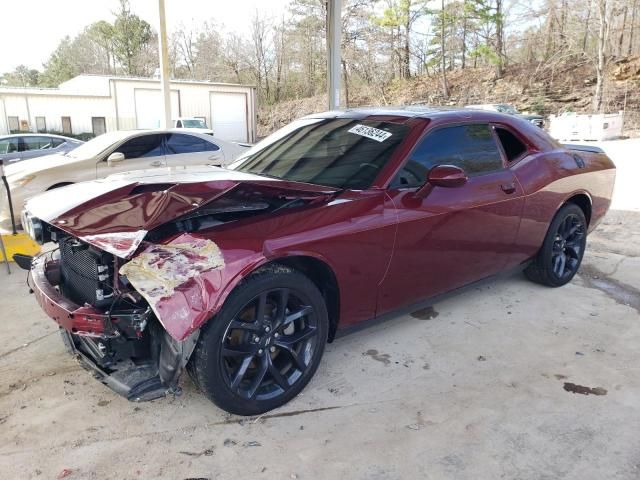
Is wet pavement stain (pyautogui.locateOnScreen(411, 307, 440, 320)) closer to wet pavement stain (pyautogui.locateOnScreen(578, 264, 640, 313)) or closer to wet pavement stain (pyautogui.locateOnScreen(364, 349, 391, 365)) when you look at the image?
wet pavement stain (pyautogui.locateOnScreen(364, 349, 391, 365))

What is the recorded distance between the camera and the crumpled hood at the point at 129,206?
90.2 inches

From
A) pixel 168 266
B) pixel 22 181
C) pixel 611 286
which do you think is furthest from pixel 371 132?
pixel 22 181

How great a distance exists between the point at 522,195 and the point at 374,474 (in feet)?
8.34

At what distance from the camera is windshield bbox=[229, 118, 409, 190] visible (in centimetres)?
316

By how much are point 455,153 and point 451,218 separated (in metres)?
0.51

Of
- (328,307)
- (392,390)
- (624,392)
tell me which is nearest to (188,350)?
(328,307)

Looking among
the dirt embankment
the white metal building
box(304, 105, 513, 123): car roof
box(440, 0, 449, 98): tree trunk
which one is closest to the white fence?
the dirt embankment

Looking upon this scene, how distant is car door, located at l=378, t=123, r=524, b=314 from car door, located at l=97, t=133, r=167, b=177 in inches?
220

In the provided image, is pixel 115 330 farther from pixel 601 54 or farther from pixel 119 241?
pixel 601 54

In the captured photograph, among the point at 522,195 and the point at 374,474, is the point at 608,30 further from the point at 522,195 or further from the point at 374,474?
the point at 374,474

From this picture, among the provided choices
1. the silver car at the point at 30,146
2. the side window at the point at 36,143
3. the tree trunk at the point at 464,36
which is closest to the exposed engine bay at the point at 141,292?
the silver car at the point at 30,146

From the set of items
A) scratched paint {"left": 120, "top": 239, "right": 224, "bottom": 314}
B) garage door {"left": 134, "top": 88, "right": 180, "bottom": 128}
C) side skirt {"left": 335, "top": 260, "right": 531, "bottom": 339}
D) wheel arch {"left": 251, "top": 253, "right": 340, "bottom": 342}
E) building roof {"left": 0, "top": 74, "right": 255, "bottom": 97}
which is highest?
building roof {"left": 0, "top": 74, "right": 255, "bottom": 97}

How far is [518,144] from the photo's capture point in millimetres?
4066

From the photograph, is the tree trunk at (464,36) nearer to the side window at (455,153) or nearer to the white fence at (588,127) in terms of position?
the white fence at (588,127)
